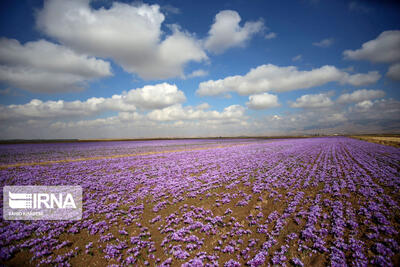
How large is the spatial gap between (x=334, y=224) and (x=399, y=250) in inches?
73.0

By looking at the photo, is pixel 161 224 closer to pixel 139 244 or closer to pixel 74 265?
pixel 139 244

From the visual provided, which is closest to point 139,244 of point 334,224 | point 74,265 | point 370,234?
point 74,265

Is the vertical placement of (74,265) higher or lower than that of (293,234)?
lower

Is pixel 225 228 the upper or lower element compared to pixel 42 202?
lower

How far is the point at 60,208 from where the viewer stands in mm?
9695

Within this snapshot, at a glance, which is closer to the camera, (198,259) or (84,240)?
(198,259)

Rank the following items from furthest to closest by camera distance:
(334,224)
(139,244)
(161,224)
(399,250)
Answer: (161,224), (334,224), (139,244), (399,250)

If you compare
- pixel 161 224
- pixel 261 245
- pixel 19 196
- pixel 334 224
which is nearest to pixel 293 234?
pixel 261 245

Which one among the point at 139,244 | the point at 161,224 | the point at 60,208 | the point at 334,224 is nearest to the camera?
the point at 139,244

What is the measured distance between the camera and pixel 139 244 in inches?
257

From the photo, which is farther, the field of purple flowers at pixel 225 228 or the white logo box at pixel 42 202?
the white logo box at pixel 42 202

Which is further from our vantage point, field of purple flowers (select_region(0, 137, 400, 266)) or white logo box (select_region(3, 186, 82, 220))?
white logo box (select_region(3, 186, 82, 220))

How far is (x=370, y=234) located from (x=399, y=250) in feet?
2.56

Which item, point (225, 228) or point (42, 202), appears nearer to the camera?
point (225, 228)
